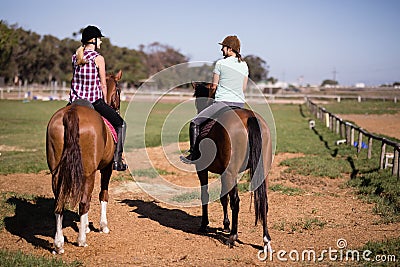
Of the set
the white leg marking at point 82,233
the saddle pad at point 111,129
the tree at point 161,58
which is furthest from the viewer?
the tree at point 161,58

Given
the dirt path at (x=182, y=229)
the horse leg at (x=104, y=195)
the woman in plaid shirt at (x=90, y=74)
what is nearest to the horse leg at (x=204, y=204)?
the dirt path at (x=182, y=229)

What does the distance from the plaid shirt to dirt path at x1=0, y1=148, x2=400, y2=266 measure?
2103mm

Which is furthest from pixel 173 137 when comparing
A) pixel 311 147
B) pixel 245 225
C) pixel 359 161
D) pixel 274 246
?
pixel 274 246

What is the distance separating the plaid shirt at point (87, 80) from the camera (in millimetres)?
6305

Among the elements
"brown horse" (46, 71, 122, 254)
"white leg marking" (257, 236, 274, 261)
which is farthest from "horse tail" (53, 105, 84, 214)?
"white leg marking" (257, 236, 274, 261)

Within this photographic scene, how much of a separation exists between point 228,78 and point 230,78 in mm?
30

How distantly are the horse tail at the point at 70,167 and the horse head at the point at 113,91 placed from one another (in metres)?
1.63

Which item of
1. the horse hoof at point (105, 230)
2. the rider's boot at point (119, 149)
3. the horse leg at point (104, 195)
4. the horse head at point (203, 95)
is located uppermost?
the horse head at point (203, 95)

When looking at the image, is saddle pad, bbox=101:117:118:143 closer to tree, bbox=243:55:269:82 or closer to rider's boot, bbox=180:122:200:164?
rider's boot, bbox=180:122:200:164

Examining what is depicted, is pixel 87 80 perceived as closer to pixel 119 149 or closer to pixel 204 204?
pixel 119 149

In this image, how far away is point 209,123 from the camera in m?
6.63

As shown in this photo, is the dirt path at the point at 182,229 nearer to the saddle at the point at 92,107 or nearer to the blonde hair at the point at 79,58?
the saddle at the point at 92,107

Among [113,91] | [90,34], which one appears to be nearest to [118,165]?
[113,91]

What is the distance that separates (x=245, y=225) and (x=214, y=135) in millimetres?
1821
